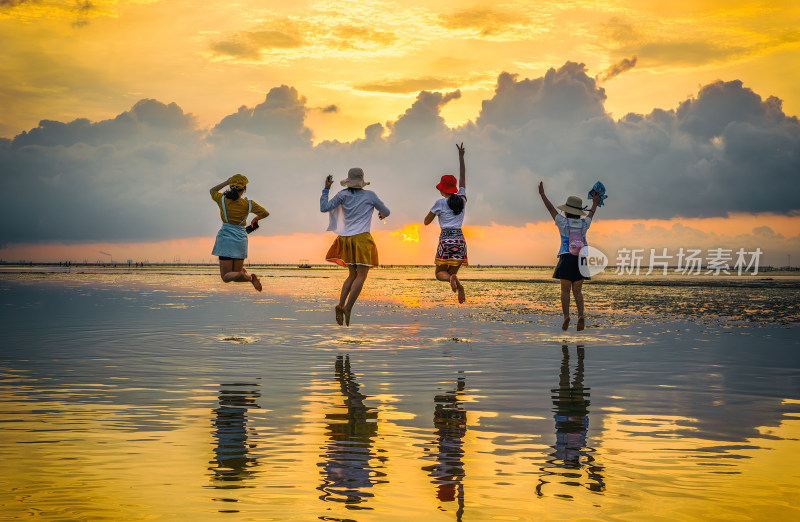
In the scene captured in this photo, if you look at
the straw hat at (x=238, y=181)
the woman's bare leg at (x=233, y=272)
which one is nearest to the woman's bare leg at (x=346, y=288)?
the woman's bare leg at (x=233, y=272)

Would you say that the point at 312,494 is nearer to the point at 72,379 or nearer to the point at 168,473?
the point at 168,473

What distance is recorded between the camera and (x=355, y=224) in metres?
14.0

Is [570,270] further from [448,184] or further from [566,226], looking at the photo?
[448,184]

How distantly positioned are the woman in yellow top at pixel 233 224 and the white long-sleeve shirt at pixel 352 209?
126 cm

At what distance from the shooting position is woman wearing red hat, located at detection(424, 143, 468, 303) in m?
14.4

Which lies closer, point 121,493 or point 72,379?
point 121,493

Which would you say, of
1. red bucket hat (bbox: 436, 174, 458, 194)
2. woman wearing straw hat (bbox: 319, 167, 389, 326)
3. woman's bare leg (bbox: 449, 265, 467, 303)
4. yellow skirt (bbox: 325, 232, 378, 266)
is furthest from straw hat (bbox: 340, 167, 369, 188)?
woman's bare leg (bbox: 449, 265, 467, 303)

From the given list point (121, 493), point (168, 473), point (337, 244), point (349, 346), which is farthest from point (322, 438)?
point (337, 244)

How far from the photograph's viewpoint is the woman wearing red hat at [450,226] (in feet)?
47.2

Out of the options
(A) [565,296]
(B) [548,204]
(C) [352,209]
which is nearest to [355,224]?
(C) [352,209]

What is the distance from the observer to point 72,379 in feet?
29.5

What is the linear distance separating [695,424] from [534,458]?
2.05 meters

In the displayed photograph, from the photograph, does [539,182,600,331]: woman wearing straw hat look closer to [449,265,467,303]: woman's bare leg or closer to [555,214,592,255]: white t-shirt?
[555,214,592,255]: white t-shirt

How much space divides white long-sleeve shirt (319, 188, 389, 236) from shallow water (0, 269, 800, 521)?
2131 millimetres
